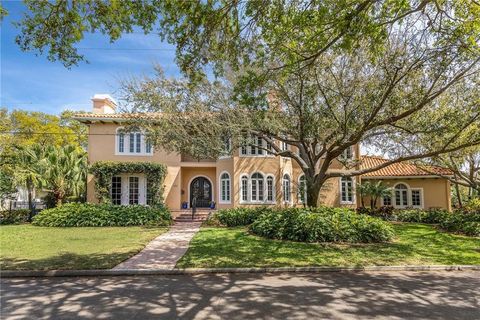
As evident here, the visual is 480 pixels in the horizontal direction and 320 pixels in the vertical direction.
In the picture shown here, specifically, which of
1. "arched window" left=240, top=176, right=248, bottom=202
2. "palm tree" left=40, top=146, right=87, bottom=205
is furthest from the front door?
"palm tree" left=40, top=146, right=87, bottom=205

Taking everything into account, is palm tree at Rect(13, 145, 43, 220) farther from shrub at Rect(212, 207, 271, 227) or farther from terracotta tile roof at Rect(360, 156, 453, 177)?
terracotta tile roof at Rect(360, 156, 453, 177)

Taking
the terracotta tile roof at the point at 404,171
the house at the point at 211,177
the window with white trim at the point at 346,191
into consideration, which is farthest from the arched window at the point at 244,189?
the terracotta tile roof at the point at 404,171

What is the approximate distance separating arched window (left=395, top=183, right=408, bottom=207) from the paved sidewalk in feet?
55.7

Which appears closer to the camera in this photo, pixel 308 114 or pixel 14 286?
pixel 14 286

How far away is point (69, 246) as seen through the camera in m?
12.5

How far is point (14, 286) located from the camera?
7.68 m

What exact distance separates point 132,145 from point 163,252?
13734 millimetres

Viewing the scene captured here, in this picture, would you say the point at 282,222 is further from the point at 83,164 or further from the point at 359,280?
the point at 83,164

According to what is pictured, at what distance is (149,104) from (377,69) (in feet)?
34.3

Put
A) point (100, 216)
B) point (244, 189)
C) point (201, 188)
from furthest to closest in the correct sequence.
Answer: point (201, 188) → point (244, 189) → point (100, 216)

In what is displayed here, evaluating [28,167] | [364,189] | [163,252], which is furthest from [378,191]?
[28,167]

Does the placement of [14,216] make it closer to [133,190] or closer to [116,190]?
[116,190]

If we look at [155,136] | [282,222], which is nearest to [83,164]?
[155,136]

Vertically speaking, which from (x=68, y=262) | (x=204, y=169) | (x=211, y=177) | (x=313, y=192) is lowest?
(x=68, y=262)
